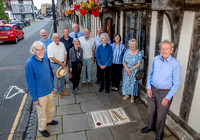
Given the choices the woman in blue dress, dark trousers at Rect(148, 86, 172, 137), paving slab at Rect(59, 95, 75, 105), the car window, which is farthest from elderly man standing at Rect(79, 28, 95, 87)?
the car window

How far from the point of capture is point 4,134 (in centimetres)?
390

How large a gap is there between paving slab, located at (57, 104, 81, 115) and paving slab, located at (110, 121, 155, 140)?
4.09 ft

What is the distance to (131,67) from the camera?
4723mm

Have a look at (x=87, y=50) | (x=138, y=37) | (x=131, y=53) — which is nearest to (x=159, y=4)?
(x=131, y=53)

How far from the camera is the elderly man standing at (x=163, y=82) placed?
2949 mm

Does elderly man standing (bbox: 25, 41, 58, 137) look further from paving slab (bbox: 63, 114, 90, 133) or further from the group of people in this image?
paving slab (bbox: 63, 114, 90, 133)

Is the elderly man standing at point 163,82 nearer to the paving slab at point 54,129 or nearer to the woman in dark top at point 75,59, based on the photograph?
the paving slab at point 54,129

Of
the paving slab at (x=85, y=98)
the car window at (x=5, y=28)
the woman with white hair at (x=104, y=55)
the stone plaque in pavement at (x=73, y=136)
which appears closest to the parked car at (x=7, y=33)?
the car window at (x=5, y=28)

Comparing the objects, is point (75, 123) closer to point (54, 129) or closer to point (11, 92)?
point (54, 129)

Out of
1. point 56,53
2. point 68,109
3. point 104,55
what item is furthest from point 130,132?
point 56,53

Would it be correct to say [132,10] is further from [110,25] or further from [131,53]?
[110,25]

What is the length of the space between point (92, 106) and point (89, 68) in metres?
1.58

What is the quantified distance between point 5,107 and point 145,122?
13.6ft

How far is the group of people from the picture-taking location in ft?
10.2
